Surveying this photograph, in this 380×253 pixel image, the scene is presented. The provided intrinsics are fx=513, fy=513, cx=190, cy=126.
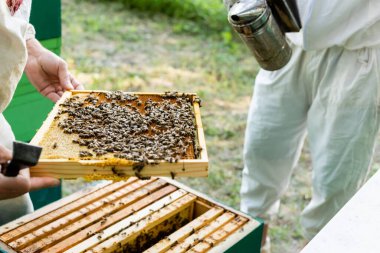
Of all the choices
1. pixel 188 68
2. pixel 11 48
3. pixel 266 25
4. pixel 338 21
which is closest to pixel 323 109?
pixel 338 21

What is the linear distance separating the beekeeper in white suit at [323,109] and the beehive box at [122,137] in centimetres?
72

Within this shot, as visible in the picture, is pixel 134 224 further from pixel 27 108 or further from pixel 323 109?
pixel 323 109

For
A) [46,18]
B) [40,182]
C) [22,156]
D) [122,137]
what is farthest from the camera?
[46,18]

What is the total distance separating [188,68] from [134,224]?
384 centimetres

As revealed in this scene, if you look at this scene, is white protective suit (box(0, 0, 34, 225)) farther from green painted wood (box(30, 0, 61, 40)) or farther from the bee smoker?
the bee smoker

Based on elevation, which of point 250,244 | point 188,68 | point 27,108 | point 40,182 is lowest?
point 188,68

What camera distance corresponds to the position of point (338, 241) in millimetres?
1294

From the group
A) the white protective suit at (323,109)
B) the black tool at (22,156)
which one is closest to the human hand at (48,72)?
the black tool at (22,156)

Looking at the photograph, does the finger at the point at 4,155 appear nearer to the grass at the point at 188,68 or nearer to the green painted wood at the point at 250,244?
the green painted wood at the point at 250,244

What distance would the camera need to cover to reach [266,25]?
6.61 ft

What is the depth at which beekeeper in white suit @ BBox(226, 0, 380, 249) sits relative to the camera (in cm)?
222

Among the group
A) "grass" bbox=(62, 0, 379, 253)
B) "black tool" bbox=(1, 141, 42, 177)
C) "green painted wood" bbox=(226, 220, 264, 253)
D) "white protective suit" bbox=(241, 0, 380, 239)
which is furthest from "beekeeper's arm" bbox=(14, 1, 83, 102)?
"grass" bbox=(62, 0, 379, 253)

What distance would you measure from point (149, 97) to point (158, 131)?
275mm

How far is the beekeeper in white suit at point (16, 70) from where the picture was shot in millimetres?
1445
